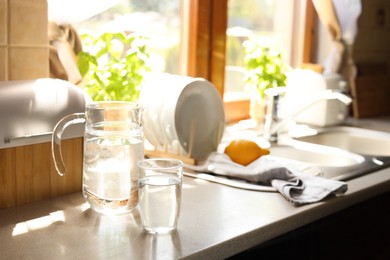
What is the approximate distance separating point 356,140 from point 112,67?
1.06 meters

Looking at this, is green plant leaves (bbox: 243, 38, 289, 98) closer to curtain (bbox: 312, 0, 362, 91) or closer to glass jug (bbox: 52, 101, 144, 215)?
curtain (bbox: 312, 0, 362, 91)

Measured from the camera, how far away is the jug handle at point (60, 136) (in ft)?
4.36

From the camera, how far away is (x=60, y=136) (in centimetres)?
133

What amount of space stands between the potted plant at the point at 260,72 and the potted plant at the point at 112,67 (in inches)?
28.2

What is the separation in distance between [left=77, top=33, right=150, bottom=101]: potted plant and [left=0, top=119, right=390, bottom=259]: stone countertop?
15.9 inches

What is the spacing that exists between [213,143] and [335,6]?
3.91 ft

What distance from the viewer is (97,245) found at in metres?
1.14

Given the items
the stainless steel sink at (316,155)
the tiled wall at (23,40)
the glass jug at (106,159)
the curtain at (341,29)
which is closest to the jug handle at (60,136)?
the glass jug at (106,159)

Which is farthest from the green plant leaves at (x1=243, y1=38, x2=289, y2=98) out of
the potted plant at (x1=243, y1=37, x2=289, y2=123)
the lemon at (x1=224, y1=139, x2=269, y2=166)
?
the lemon at (x1=224, y1=139, x2=269, y2=166)

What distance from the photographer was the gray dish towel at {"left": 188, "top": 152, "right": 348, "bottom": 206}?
1.49m

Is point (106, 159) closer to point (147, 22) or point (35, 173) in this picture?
point (35, 173)

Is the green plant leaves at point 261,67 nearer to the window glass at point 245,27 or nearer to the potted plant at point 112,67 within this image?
the window glass at point 245,27

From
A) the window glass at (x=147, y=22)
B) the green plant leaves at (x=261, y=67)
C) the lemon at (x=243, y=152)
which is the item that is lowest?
the lemon at (x=243, y=152)

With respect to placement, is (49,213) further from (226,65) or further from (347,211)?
(226,65)
